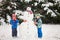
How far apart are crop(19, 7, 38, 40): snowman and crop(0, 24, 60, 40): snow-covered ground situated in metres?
0.05

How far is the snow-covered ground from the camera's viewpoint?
5.40ft

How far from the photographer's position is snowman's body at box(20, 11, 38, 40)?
1.66 metres

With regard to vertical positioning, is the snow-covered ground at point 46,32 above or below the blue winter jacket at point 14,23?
below

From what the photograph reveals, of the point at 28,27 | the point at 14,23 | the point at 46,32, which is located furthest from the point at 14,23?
the point at 46,32

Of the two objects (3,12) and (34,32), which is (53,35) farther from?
(3,12)

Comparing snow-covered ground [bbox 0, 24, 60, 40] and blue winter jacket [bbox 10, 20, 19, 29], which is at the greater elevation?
blue winter jacket [bbox 10, 20, 19, 29]

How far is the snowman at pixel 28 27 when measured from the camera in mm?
1657

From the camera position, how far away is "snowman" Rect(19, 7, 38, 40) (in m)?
1.66

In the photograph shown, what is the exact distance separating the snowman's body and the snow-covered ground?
0.16 feet

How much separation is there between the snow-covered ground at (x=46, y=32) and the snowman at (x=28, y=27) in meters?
0.05

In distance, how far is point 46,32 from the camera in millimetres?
1673

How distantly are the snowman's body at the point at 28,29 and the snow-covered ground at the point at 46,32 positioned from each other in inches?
1.9

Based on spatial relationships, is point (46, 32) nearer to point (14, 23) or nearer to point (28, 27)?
point (28, 27)

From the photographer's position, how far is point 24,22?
5.55 ft
